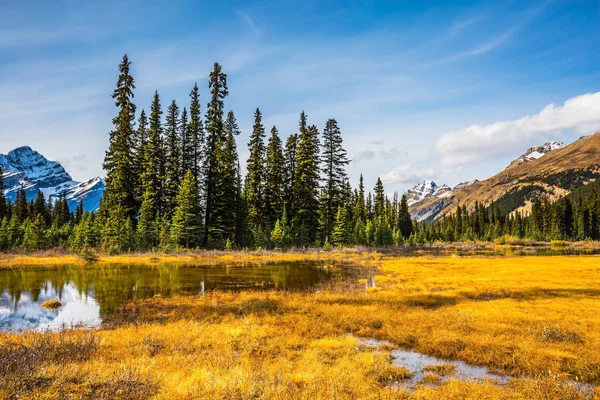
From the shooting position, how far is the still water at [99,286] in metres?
15.1

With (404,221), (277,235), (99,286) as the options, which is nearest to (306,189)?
(277,235)

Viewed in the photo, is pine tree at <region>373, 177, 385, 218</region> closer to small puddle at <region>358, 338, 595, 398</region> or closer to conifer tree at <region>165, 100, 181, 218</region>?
conifer tree at <region>165, 100, 181, 218</region>

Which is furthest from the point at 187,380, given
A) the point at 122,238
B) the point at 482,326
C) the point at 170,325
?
the point at 122,238

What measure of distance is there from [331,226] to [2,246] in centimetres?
4484

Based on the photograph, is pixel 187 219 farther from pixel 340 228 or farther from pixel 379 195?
pixel 379 195

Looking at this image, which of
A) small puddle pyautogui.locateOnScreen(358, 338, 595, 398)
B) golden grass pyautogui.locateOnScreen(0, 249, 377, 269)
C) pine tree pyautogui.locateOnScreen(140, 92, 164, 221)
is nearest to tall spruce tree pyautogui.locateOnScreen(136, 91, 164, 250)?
pine tree pyautogui.locateOnScreen(140, 92, 164, 221)

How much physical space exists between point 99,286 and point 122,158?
30.7 metres

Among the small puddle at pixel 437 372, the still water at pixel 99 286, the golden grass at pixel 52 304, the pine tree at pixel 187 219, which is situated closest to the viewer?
the small puddle at pixel 437 372

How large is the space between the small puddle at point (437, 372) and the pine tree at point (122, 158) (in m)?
44.1

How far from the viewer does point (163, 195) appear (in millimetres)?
50719

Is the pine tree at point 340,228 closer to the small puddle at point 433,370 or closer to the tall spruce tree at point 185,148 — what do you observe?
the tall spruce tree at point 185,148

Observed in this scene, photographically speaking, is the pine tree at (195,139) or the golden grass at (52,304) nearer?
the golden grass at (52,304)

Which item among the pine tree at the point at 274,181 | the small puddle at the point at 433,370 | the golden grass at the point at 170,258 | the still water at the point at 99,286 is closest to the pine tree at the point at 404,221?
the pine tree at the point at 274,181

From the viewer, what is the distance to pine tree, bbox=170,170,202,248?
4309 cm
